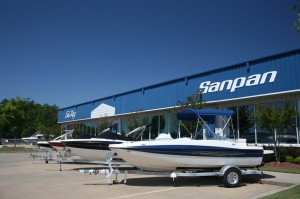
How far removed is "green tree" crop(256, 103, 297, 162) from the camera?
1552cm

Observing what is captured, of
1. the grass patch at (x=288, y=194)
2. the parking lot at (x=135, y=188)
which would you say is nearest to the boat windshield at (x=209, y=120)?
the parking lot at (x=135, y=188)

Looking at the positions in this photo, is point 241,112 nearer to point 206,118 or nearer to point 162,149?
point 206,118

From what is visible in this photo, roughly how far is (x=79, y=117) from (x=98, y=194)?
32.7 metres

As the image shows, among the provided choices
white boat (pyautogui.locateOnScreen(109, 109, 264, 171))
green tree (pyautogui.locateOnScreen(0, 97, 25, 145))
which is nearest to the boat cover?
white boat (pyautogui.locateOnScreen(109, 109, 264, 171))

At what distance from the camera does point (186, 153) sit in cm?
1034

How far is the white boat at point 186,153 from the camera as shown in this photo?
33.4ft

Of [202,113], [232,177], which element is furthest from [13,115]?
[232,177]

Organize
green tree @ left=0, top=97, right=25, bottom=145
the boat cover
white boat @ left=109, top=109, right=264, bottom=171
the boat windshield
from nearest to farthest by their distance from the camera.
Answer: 1. white boat @ left=109, top=109, right=264, bottom=171
2. the boat windshield
3. the boat cover
4. green tree @ left=0, top=97, right=25, bottom=145

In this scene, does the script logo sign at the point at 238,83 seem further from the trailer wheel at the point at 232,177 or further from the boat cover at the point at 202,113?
the trailer wheel at the point at 232,177

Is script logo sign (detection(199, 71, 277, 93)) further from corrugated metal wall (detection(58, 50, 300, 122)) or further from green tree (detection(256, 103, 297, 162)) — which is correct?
green tree (detection(256, 103, 297, 162))

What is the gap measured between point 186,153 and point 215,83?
11.1 m

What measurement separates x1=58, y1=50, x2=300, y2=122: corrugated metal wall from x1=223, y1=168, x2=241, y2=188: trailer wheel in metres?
7.71

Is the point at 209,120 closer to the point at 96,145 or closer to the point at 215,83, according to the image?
the point at 96,145

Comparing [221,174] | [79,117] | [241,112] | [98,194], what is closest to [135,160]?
[98,194]
